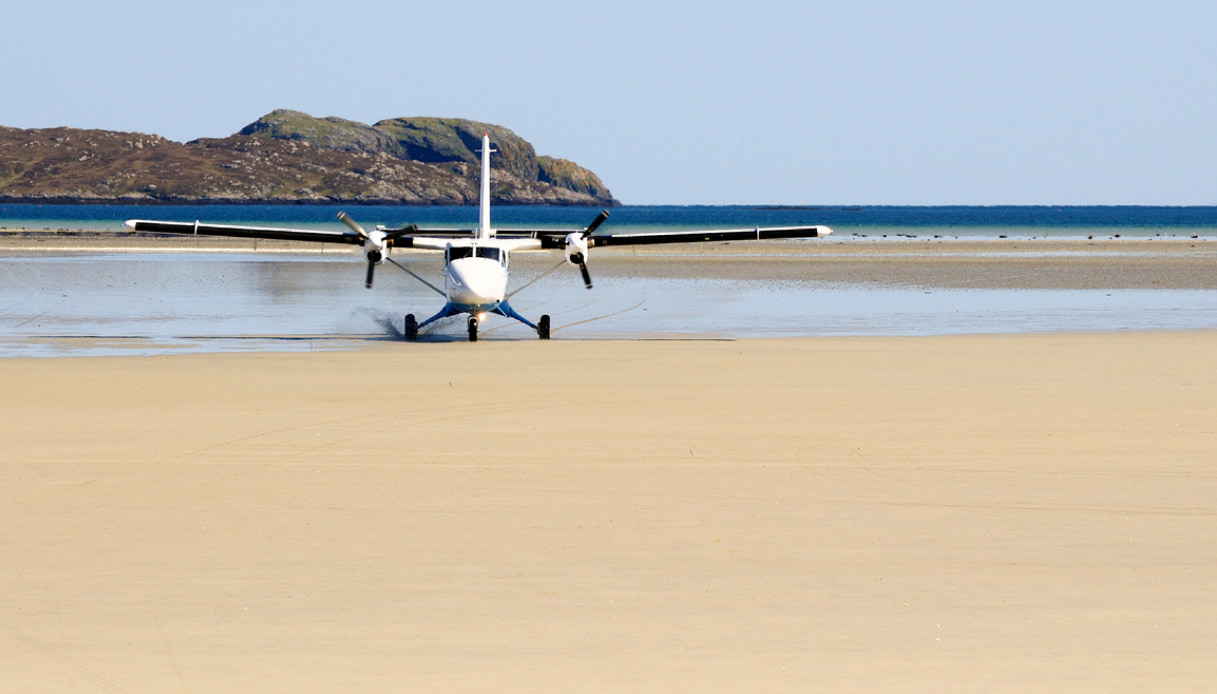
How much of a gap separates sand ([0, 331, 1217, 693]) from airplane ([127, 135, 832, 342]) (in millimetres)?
8424

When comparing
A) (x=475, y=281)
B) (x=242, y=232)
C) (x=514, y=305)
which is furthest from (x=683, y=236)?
(x=242, y=232)

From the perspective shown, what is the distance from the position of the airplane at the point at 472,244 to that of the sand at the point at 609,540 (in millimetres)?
8424

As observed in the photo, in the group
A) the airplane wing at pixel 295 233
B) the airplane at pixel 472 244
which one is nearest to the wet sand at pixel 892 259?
the airplane at pixel 472 244

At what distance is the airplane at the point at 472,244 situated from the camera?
23141 millimetres

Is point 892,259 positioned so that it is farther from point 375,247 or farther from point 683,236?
point 375,247

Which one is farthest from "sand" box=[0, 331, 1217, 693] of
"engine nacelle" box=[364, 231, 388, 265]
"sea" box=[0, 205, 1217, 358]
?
"engine nacelle" box=[364, 231, 388, 265]

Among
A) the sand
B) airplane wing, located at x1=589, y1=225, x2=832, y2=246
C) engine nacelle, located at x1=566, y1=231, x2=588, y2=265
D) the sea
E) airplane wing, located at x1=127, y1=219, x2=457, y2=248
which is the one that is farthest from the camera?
airplane wing, located at x1=589, y1=225, x2=832, y2=246

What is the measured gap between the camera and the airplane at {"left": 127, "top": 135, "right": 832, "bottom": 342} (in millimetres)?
23141

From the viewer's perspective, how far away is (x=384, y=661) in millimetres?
5562

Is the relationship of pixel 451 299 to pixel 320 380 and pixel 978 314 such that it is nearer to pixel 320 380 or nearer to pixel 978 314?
pixel 320 380

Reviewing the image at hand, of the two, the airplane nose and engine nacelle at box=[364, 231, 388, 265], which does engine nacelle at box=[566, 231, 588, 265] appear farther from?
engine nacelle at box=[364, 231, 388, 265]

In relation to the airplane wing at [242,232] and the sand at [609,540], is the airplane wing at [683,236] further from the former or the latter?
the sand at [609,540]

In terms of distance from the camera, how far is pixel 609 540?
767 cm

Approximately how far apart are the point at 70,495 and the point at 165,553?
1943 millimetres
